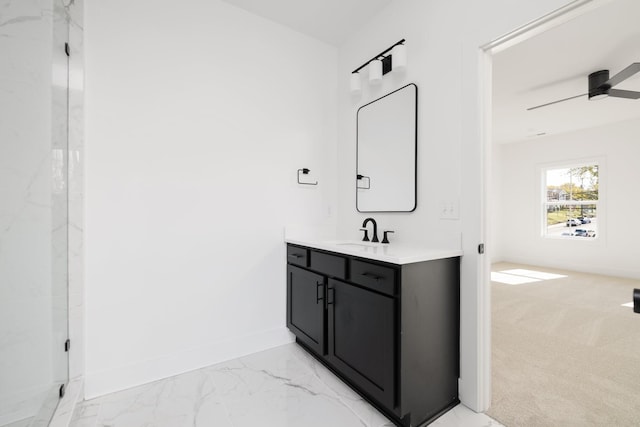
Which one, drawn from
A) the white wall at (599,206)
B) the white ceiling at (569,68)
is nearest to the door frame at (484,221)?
the white ceiling at (569,68)

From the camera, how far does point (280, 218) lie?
255cm

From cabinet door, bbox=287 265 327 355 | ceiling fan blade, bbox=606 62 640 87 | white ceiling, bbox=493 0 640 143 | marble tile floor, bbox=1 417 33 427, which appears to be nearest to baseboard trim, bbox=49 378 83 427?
marble tile floor, bbox=1 417 33 427

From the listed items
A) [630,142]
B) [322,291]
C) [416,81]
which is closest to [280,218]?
[322,291]

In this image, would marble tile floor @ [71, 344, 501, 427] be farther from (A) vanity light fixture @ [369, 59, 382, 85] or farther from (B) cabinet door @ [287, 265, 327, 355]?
(A) vanity light fixture @ [369, 59, 382, 85]

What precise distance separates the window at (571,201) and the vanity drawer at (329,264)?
6.16 m

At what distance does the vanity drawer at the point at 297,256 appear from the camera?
225 centimetres

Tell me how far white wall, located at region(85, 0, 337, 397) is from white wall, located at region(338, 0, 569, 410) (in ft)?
3.27

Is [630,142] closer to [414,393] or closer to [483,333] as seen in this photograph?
[483,333]

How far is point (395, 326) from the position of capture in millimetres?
1469

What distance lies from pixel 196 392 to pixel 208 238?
3.36ft

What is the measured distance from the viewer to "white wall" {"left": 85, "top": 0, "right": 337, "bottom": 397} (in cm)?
186

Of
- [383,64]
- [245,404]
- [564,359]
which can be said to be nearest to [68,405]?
[245,404]

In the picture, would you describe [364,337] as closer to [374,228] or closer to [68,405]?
[374,228]

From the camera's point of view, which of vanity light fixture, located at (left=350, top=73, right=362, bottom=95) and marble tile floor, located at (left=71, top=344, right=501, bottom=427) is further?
vanity light fixture, located at (left=350, top=73, right=362, bottom=95)
